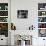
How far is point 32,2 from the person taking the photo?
6516 mm

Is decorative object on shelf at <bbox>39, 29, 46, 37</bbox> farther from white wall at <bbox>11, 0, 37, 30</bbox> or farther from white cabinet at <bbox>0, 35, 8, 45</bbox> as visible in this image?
white cabinet at <bbox>0, 35, 8, 45</bbox>

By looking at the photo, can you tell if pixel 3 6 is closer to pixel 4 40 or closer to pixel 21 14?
pixel 21 14

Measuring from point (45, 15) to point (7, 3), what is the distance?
6.88ft

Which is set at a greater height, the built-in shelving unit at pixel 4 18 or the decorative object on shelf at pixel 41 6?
the decorative object on shelf at pixel 41 6

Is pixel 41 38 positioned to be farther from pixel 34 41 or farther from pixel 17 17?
pixel 17 17

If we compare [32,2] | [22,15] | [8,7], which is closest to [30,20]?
[22,15]

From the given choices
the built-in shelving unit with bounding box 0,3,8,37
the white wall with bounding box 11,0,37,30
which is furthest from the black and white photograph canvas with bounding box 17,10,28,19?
the built-in shelving unit with bounding box 0,3,8,37

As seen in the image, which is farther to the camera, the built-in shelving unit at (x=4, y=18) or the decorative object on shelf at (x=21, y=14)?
the built-in shelving unit at (x=4, y=18)

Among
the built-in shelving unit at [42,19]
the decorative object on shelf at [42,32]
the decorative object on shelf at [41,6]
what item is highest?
the decorative object on shelf at [41,6]

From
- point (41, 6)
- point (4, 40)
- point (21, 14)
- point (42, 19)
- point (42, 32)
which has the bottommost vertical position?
point (4, 40)

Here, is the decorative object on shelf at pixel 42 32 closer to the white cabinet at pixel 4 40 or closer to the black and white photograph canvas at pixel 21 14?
the black and white photograph canvas at pixel 21 14

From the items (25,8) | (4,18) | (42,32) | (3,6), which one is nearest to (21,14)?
(25,8)

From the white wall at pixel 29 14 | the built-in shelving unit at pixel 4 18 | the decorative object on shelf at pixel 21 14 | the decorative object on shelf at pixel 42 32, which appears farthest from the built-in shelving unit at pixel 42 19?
the built-in shelving unit at pixel 4 18

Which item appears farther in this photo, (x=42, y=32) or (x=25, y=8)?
(x=42, y=32)
